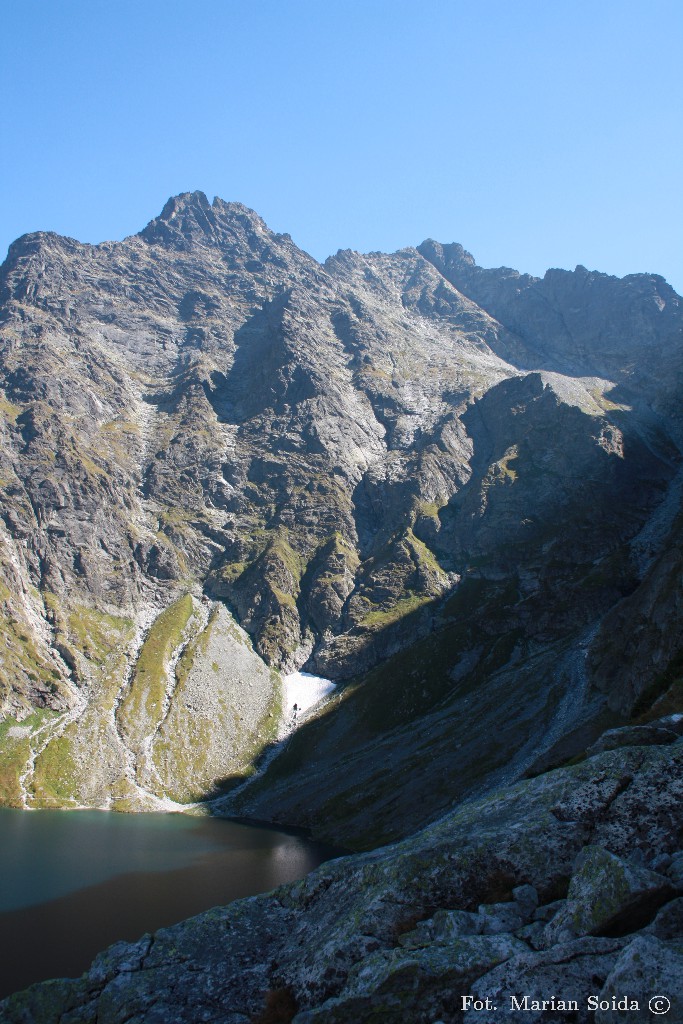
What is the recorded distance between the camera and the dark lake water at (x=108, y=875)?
176 feet

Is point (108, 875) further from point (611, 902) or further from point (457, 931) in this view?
point (611, 902)

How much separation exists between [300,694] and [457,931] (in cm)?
17101

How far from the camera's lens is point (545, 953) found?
15820 millimetres

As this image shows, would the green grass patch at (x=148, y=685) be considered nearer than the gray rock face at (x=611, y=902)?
No

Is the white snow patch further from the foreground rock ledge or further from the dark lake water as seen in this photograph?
the foreground rock ledge

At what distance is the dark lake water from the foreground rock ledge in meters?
25.4

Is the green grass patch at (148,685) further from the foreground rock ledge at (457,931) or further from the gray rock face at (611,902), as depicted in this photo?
the gray rock face at (611,902)

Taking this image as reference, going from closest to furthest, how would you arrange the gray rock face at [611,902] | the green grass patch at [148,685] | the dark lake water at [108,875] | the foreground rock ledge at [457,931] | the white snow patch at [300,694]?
the foreground rock ledge at [457,931], the gray rock face at [611,902], the dark lake water at [108,875], the green grass patch at [148,685], the white snow patch at [300,694]

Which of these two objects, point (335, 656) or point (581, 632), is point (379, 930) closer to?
point (581, 632)

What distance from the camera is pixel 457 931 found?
20.2m

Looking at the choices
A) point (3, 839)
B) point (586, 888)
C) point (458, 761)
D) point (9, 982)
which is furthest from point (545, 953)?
point (3, 839)

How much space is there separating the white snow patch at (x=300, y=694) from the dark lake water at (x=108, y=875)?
46.4 metres

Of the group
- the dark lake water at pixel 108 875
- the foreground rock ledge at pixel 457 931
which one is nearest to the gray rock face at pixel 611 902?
the foreground rock ledge at pixel 457 931

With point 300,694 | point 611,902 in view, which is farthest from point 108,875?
point 300,694
